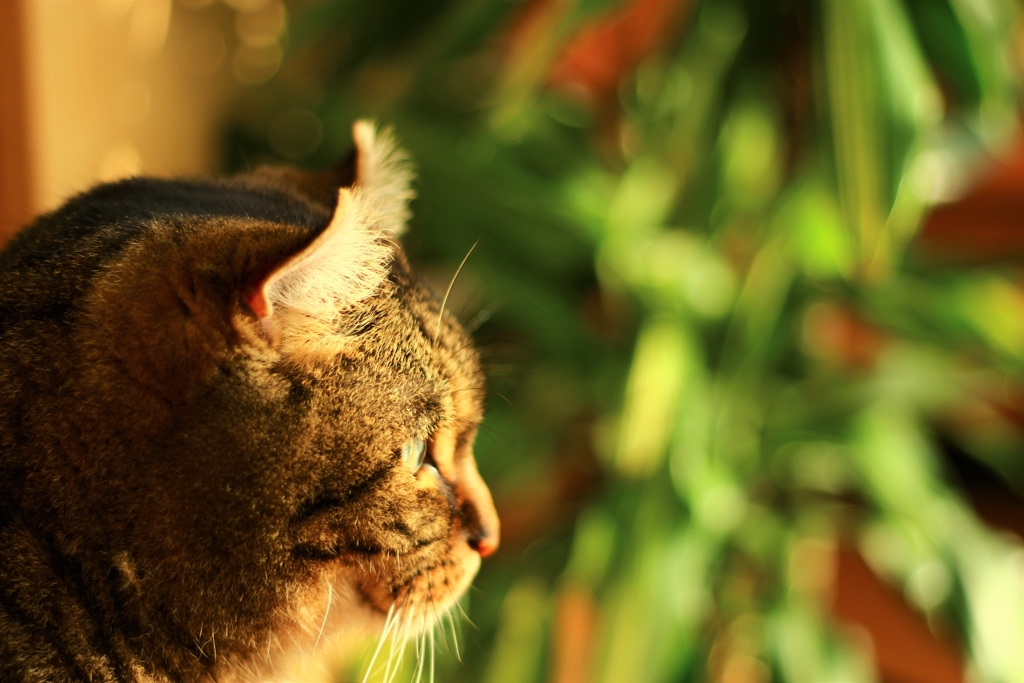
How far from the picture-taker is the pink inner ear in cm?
42

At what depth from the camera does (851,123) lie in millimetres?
676

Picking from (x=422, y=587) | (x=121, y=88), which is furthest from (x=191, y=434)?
(x=121, y=88)

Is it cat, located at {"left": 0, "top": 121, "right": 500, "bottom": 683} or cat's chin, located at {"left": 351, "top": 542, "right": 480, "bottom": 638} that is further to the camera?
cat's chin, located at {"left": 351, "top": 542, "right": 480, "bottom": 638}

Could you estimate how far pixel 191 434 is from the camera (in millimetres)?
455

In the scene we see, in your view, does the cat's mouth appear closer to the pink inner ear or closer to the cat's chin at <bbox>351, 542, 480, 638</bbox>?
the cat's chin at <bbox>351, 542, 480, 638</bbox>

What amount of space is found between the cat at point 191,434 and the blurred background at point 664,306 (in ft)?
1.10

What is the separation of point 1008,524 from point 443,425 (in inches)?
54.9

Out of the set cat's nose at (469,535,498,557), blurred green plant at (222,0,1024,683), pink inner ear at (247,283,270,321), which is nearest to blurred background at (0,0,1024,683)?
blurred green plant at (222,0,1024,683)

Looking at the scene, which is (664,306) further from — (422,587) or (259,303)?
(259,303)

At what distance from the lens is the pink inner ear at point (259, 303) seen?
1.36ft

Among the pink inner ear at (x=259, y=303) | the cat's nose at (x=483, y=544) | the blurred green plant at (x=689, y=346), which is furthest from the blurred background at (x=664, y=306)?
the pink inner ear at (x=259, y=303)

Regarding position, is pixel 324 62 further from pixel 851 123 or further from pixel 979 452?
pixel 979 452

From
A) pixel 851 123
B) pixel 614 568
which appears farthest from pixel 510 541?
pixel 851 123

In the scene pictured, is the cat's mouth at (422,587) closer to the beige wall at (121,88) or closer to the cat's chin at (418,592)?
the cat's chin at (418,592)
